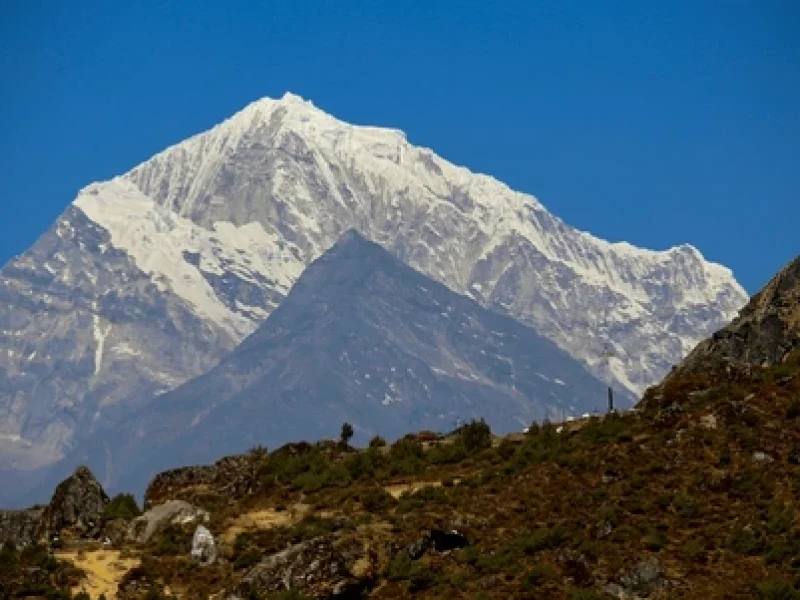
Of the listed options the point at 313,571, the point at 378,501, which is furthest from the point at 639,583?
the point at 378,501

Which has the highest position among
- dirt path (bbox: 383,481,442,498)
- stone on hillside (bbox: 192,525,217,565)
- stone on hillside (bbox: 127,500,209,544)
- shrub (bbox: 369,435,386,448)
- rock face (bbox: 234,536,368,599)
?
shrub (bbox: 369,435,386,448)

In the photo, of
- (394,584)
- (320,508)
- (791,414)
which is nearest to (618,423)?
(791,414)

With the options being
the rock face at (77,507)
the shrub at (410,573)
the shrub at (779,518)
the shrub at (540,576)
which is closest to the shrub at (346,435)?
the rock face at (77,507)

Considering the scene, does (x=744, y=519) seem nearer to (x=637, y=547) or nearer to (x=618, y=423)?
(x=637, y=547)

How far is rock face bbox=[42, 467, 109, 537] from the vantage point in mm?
70312

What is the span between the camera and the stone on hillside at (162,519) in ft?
222

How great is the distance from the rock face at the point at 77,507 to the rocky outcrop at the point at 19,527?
22.2 inches

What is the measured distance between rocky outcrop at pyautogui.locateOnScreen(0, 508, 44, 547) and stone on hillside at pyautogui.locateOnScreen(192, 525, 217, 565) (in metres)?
9.22

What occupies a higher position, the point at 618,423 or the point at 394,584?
the point at 618,423

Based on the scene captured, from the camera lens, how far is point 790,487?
5984 centimetres

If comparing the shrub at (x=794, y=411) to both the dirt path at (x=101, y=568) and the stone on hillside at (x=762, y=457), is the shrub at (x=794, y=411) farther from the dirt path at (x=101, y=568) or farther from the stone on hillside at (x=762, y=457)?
the dirt path at (x=101, y=568)

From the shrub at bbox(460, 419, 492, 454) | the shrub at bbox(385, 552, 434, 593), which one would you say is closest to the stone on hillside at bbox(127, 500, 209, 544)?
the shrub at bbox(385, 552, 434, 593)

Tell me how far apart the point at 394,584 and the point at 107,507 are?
1862 centimetres

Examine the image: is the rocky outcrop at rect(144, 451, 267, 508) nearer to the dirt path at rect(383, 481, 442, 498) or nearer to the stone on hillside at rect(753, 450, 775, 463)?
the dirt path at rect(383, 481, 442, 498)
